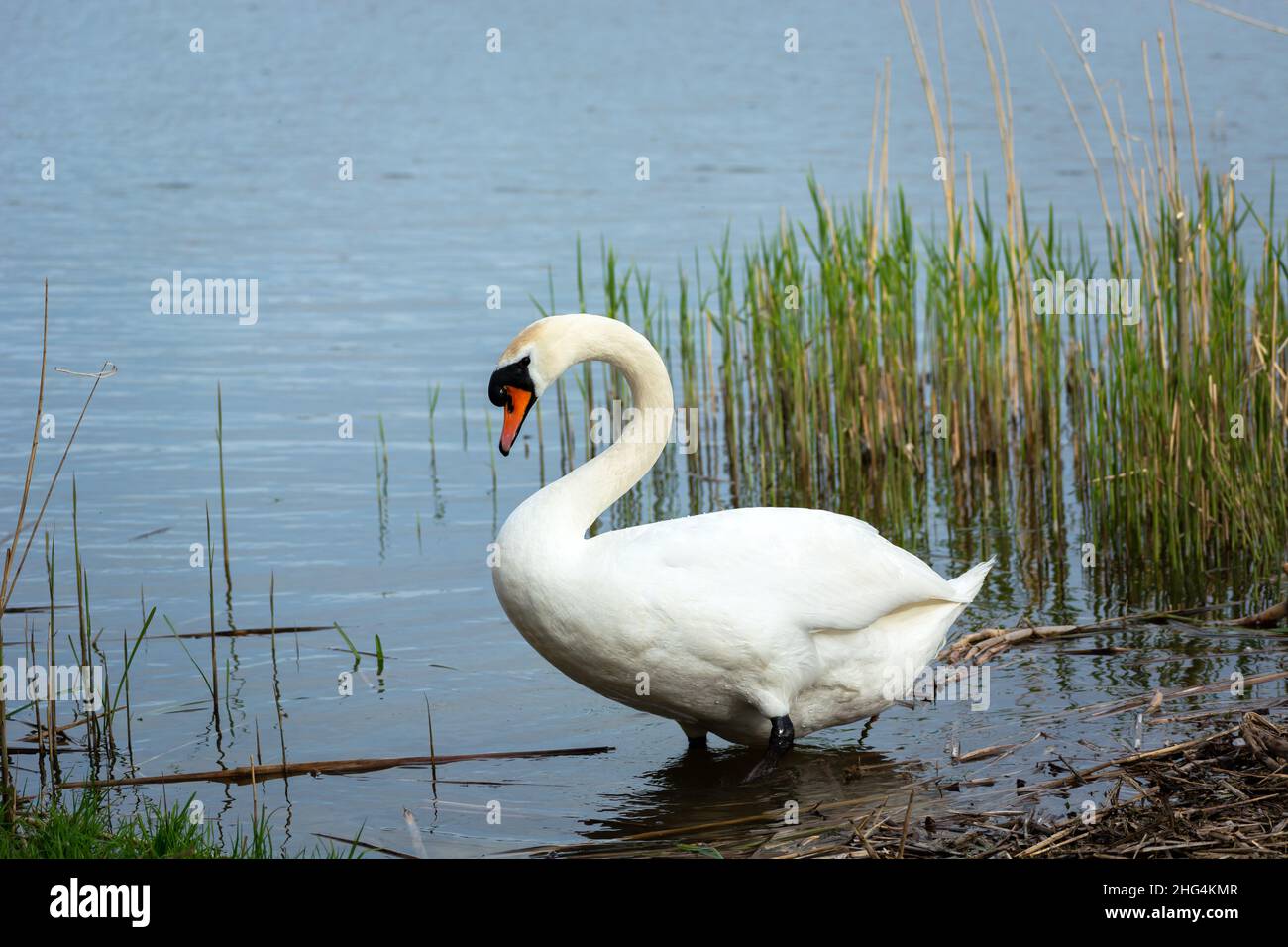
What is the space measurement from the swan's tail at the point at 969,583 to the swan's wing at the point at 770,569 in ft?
0.40

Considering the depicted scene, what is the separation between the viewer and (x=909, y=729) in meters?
6.42

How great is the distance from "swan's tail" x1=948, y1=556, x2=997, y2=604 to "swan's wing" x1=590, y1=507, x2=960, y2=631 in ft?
0.40

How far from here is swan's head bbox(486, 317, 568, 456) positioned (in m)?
5.60

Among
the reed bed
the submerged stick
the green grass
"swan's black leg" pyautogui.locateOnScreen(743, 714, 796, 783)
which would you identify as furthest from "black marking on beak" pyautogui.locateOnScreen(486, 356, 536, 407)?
the reed bed

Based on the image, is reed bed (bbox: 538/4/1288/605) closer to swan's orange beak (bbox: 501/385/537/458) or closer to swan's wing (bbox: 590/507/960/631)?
swan's wing (bbox: 590/507/960/631)

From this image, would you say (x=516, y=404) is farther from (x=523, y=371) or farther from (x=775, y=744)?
(x=775, y=744)

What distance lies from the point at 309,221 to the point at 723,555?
1306cm

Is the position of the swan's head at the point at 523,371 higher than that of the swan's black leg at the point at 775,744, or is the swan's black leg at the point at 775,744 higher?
the swan's head at the point at 523,371

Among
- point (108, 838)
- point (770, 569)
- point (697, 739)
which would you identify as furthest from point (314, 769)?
point (770, 569)

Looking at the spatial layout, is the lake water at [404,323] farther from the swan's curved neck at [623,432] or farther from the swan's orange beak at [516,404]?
the swan's orange beak at [516,404]

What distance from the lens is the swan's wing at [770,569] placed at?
5336mm

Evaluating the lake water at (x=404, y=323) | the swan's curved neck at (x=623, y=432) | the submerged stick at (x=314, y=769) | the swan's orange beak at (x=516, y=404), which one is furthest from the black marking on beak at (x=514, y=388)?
the lake water at (x=404, y=323)
